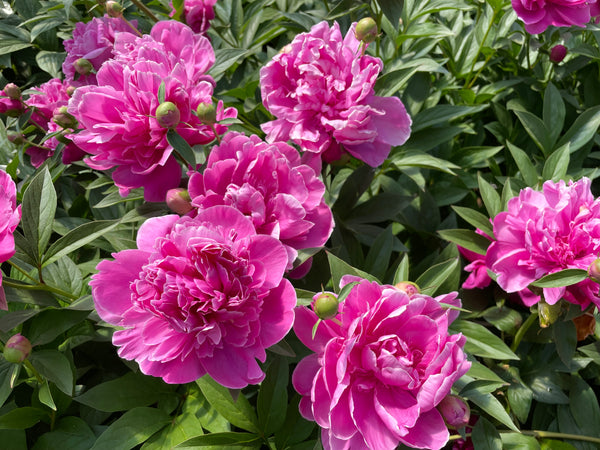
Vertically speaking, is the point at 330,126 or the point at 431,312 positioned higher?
the point at 330,126

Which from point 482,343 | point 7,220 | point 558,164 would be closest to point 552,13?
point 558,164

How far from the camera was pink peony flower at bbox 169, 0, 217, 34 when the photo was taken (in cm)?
145

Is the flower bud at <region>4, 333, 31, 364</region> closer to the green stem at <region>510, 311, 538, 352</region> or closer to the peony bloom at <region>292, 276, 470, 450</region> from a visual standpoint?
the peony bloom at <region>292, 276, 470, 450</region>

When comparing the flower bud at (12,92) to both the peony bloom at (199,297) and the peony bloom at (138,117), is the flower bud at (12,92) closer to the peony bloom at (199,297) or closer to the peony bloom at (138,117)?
the peony bloom at (138,117)

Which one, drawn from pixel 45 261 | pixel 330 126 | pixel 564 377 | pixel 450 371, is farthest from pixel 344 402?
pixel 564 377

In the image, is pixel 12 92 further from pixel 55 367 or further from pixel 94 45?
pixel 55 367

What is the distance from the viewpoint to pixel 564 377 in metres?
1.26

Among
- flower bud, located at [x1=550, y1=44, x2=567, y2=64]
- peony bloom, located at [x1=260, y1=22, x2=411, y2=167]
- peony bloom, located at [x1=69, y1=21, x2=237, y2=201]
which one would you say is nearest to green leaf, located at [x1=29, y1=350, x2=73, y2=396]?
peony bloom, located at [x1=69, y1=21, x2=237, y2=201]

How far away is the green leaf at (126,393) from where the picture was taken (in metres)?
0.99

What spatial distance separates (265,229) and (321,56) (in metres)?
0.38

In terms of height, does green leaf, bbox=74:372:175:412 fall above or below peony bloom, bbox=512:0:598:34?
below

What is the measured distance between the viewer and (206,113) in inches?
34.7

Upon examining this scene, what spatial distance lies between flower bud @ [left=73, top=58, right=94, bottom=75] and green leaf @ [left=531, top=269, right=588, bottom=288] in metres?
1.10

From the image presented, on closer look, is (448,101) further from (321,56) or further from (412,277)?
(321,56)
